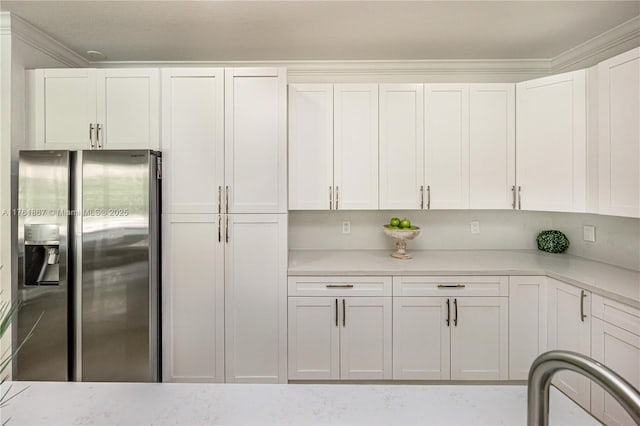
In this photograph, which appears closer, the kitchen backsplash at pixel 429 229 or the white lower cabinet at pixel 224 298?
the white lower cabinet at pixel 224 298

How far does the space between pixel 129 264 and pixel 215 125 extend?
1.11 meters

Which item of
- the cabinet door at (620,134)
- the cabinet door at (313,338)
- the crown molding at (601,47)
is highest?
the crown molding at (601,47)

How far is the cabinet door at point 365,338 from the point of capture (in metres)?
2.29

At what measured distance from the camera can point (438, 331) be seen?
229 cm

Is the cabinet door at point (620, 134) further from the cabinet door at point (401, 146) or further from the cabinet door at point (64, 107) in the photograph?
the cabinet door at point (64, 107)

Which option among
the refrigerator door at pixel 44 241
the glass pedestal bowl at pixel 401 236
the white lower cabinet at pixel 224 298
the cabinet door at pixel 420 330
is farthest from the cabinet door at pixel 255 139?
the cabinet door at pixel 420 330

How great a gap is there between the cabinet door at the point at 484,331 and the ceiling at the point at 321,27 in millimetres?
1963

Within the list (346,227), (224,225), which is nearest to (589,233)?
(346,227)

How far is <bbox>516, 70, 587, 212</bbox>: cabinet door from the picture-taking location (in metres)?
2.31

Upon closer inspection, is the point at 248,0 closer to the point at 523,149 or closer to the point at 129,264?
the point at 129,264

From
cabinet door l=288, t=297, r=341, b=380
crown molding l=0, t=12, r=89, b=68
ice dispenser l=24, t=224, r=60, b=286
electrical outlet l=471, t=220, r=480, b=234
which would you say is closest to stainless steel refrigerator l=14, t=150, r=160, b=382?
ice dispenser l=24, t=224, r=60, b=286

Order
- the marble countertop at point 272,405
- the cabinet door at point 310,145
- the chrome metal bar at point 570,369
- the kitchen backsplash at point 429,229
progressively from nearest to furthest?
the chrome metal bar at point 570,369, the marble countertop at point 272,405, the cabinet door at point 310,145, the kitchen backsplash at point 429,229

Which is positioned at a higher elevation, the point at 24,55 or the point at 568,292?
the point at 24,55

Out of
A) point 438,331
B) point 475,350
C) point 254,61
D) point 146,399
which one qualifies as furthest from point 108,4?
point 475,350
